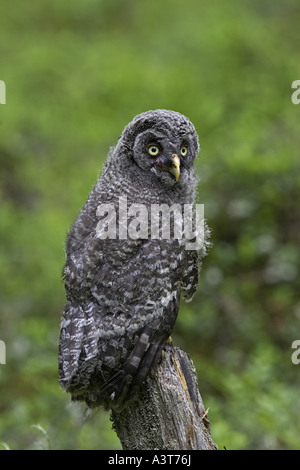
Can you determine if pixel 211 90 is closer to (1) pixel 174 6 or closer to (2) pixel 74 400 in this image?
(1) pixel 174 6

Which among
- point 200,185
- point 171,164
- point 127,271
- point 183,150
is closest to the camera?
point 127,271

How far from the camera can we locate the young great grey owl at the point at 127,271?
3121 millimetres

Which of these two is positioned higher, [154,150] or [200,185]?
[200,185]

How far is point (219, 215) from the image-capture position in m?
7.23

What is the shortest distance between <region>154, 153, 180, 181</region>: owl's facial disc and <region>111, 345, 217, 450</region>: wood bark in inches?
38.7

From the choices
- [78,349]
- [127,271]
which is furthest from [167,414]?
[127,271]

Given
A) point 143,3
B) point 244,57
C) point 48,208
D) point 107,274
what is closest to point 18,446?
point 107,274

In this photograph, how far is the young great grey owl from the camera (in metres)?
3.12

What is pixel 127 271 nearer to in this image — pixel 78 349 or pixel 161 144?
pixel 78 349

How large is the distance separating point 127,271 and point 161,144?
758 millimetres

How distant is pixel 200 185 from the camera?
294 inches

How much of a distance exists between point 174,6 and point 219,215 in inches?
366

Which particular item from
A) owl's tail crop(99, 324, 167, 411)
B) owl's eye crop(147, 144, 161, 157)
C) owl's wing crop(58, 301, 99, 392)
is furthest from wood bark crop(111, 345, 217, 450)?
owl's eye crop(147, 144, 161, 157)

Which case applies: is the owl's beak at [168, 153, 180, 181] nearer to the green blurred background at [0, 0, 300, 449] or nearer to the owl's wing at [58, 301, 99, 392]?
the owl's wing at [58, 301, 99, 392]
